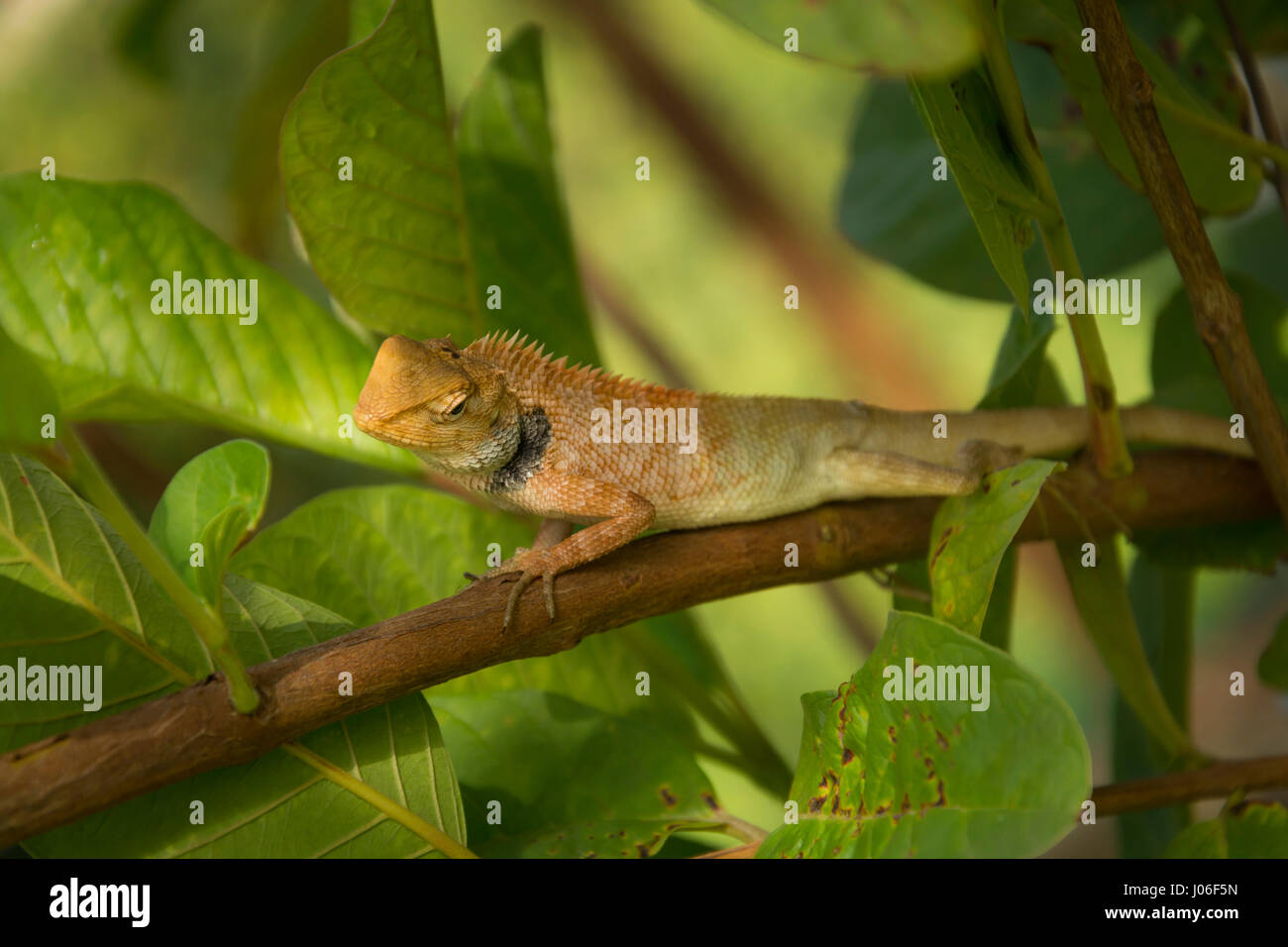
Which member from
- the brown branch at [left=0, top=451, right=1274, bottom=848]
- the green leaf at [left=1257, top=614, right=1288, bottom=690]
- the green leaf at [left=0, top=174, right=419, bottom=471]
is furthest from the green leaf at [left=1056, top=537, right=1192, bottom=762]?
the green leaf at [left=0, top=174, right=419, bottom=471]

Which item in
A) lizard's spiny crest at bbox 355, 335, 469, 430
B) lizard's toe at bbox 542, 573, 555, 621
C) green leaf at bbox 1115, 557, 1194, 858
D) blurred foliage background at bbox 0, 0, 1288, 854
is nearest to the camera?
lizard's toe at bbox 542, 573, 555, 621

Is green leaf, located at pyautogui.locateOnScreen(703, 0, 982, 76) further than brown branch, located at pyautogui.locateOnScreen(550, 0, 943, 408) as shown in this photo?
No

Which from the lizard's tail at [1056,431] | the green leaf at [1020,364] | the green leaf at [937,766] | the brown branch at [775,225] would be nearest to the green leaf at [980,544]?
the green leaf at [937,766]

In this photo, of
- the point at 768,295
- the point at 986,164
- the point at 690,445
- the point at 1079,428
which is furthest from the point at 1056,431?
the point at 768,295

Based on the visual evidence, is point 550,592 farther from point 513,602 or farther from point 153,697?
point 153,697

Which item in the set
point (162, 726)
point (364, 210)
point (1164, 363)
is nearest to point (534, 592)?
point (162, 726)

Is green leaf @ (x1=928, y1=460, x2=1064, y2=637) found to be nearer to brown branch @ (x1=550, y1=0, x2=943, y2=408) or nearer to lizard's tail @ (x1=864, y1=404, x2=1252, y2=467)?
lizard's tail @ (x1=864, y1=404, x2=1252, y2=467)

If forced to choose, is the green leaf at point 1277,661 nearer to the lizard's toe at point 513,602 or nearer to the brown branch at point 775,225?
the lizard's toe at point 513,602
